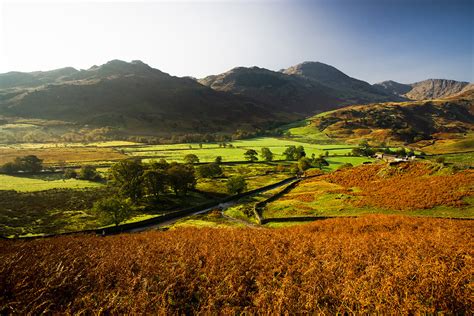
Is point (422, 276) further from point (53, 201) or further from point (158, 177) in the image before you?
point (53, 201)

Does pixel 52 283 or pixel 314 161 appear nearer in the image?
pixel 52 283

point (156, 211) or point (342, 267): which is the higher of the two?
point (342, 267)

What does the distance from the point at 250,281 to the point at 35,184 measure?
105172 mm

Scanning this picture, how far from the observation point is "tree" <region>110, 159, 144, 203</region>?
76125 mm

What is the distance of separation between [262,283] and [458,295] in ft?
24.1

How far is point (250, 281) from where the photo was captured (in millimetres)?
12281

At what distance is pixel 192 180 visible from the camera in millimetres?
83688

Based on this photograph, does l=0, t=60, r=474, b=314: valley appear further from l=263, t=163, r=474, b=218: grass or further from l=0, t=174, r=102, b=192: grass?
l=0, t=174, r=102, b=192: grass

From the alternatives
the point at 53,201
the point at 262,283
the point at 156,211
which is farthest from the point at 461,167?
the point at 53,201

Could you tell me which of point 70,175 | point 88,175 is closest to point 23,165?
point 70,175

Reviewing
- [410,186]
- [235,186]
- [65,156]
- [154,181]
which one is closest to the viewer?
[410,186]

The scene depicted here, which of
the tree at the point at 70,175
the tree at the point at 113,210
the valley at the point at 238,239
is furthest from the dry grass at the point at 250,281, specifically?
the tree at the point at 70,175

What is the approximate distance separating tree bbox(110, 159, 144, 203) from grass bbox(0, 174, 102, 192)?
18619 millimetres

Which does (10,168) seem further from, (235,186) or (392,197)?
(392,197)
